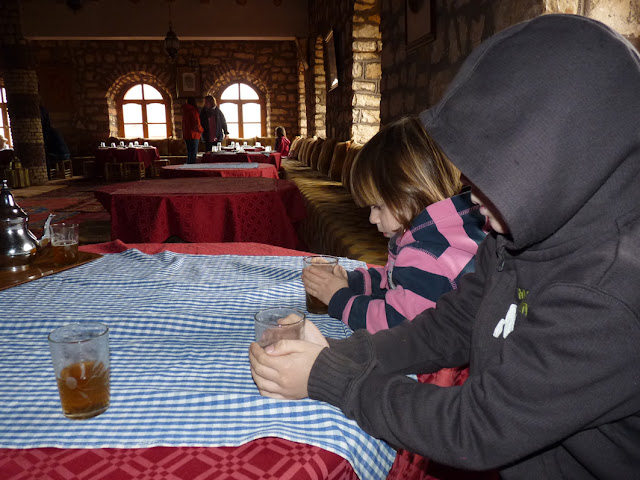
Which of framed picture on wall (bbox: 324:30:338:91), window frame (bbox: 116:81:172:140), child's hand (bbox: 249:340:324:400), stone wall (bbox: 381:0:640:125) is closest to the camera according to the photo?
child's hand (bbox: 249:340:324:400)

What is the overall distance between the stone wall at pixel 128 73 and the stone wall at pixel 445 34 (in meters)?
8.02

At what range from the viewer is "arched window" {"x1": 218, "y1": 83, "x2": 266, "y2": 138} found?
1214 centimetres

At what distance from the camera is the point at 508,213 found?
583 millimetres

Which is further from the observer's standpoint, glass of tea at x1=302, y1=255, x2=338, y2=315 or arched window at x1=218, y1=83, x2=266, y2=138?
arched window at x1=218, y1=83, x2=266, y2=138

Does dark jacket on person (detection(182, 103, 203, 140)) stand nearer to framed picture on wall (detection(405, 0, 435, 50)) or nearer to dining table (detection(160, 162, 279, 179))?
dining table (detection(160, 162, 279, 179))

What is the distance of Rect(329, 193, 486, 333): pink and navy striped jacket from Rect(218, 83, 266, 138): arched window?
38.5ft

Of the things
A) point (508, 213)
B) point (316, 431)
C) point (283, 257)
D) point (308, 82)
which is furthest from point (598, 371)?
point (308, 82)

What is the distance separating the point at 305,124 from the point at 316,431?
38.5 ft

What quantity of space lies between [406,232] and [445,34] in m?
2.34

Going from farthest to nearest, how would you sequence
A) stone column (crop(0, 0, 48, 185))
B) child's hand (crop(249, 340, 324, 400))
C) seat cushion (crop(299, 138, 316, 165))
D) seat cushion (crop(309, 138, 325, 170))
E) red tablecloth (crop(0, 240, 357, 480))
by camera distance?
1. stone column (crop(0, 0, 48, 185))
2. seat cushion (crop(299, 138, 316, 165))
3. seat cushion (crop(309, 138, 325, 170))
4. child's hand (crop(249, 340, 324, 400))
5. red tablecloth (crop(0, 240, 357, 480))

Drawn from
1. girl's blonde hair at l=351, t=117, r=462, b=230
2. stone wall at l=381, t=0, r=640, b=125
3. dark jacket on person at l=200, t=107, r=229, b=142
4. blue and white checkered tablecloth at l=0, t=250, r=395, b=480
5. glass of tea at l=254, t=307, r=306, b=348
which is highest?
stone wall at l=381, t=0, r=640, b=125

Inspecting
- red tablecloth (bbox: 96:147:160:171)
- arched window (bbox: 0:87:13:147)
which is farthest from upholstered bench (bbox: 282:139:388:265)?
arched window (bbox: 0:87:13:147)

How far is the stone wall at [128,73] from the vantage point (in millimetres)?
11594

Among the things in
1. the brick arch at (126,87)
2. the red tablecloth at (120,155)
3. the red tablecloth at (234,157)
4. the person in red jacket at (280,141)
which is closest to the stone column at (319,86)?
the person in red jacket at (280,141)
